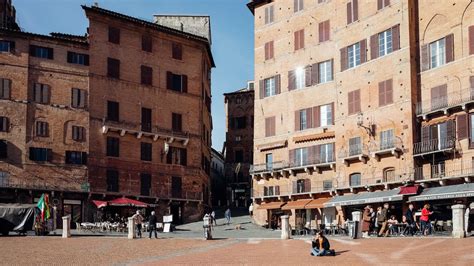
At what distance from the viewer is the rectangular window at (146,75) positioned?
2379 inches

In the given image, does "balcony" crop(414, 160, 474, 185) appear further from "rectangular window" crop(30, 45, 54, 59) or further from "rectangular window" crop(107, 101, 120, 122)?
"rectangular window" crop(30, 45, 54, 59)

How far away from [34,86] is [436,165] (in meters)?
32.8

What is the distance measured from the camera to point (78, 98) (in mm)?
57031

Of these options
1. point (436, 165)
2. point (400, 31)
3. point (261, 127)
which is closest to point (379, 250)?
point (436, 165)

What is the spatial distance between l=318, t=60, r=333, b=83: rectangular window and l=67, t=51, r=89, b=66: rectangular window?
20225 millimetres

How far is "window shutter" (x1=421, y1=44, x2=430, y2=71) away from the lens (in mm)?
43900

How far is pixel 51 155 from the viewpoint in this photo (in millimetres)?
55375

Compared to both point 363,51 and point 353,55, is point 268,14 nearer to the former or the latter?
point 353,55

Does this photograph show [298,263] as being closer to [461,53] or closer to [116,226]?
[461,53]

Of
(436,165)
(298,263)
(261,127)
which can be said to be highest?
(261,127)

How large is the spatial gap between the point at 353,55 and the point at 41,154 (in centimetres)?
2652

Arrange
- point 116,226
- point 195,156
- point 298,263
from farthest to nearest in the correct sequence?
1. point 195,156
2. point 116,226
3. point 298,263

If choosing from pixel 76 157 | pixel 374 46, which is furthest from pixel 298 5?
pixel 76 157

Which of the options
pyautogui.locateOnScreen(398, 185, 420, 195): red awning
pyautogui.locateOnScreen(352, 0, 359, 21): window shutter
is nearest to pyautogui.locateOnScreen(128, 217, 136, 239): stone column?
pyautogui.locateOnScreen(398, 185, 420, 195): red awning
